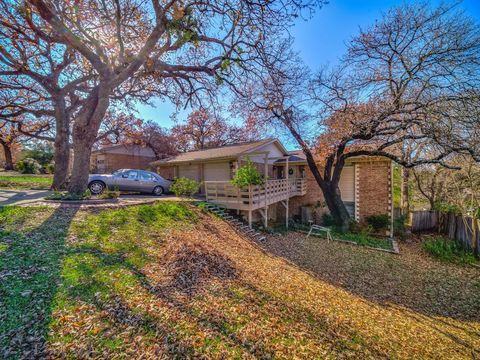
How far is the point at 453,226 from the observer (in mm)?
11375

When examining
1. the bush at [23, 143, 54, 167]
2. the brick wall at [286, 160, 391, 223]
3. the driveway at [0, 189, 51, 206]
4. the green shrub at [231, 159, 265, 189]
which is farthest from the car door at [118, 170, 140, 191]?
the bush at [23, 143, 54, 167]

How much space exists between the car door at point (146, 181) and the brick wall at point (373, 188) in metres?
13.1

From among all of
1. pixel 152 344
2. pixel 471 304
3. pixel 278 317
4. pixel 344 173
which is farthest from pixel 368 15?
pixel 152 344

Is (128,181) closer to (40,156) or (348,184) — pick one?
(348,184)

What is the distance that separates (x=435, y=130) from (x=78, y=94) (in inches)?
771

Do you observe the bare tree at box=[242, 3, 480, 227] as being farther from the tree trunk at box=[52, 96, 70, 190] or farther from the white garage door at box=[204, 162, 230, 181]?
the tree trunk at box=[52, 96, 70, 190]

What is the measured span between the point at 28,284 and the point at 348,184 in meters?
15.6

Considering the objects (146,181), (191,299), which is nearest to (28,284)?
(191,299)

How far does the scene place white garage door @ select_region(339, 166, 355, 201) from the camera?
580 inches

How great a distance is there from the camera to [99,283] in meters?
3.87

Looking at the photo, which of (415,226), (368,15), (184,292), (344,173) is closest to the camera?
(184,292)

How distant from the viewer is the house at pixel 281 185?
11741mm

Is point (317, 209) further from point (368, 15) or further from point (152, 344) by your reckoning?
point (152, 344)

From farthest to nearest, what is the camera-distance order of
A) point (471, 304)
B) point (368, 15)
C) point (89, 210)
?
1. point (368, 15)
2. point (89, 210)
3. point (471, 304)
